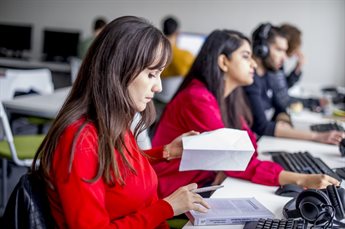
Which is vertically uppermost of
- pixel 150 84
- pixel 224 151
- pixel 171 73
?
pixel 150 84

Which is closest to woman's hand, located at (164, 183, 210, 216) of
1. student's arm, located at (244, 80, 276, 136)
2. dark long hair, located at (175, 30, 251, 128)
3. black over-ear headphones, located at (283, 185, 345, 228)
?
black over-ear headphones, located at (283, 185, 345, 228)

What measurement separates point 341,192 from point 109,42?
0.72 meters

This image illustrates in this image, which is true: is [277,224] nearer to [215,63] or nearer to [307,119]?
[215,63]

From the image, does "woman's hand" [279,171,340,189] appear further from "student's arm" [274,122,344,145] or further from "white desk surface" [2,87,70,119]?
"white desk surface" [2,87,70,119]

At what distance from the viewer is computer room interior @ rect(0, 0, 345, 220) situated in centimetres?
497

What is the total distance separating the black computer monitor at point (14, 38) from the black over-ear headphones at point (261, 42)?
438 cm

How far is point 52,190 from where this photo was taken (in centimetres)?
111

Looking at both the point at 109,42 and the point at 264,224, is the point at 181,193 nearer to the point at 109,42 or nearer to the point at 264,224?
the point at 264,224

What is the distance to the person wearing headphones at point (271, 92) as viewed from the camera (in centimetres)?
243

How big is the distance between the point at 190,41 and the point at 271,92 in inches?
90.1

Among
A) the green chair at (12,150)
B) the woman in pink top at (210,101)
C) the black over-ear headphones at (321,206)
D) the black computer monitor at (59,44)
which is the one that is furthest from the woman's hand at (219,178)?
the black computer monitor at (59,44)

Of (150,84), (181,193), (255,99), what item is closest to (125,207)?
(181,193)

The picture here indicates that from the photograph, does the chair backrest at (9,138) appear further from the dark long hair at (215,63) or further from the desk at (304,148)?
the desk at (304,148)

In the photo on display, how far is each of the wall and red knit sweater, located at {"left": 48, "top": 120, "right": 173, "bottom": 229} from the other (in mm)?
3964
